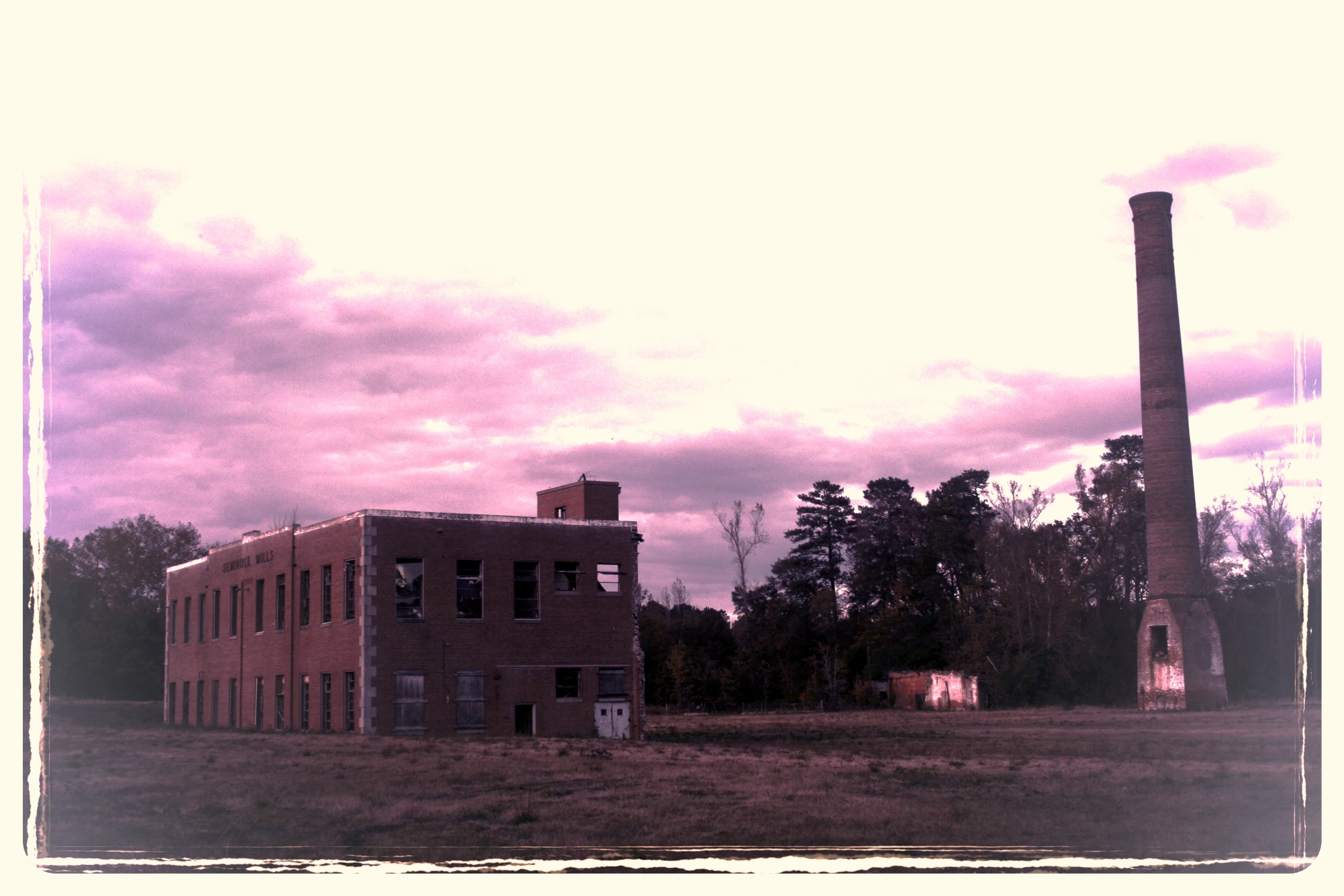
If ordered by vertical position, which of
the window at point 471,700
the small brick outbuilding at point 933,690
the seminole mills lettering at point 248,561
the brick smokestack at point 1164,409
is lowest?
the small brick outbuilding at point 933,690

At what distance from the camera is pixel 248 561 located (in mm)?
43875

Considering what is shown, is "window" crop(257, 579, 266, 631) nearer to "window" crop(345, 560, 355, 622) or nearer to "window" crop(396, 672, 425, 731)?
"window" crop(345, 560, 355, 622)

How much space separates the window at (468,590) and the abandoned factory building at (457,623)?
39 millimetres

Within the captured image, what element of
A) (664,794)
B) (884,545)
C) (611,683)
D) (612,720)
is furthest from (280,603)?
(884,545)

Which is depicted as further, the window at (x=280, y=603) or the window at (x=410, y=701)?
the window at (x=280, y=603)

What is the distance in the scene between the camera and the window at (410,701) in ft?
116

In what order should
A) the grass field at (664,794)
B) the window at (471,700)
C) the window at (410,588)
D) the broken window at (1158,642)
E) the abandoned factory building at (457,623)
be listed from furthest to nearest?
the broken window at (1158,642)
the window at (471,700)
the window at (410,588)
the abandoned factory building at (457,623)
the grass field at (664,794)

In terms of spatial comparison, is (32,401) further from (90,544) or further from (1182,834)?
(90,544)

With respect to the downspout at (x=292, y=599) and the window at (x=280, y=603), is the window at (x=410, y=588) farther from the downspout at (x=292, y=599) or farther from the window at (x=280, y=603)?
the window at (x=280, y=603)

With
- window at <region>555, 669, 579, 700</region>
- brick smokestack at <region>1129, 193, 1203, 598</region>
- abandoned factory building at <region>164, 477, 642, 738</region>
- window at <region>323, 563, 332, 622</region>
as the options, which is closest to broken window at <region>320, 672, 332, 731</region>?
abandoned factory building at <region>164, 477, 642, 738</region>

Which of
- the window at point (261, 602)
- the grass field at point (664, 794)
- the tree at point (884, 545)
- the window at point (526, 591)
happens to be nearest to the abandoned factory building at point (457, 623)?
the window at point (526, 591)

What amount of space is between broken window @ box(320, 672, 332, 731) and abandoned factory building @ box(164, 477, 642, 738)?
0.05 metres

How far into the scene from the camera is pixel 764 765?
23.4 meters

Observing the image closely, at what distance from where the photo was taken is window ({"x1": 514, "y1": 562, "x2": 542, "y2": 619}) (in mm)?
37562
